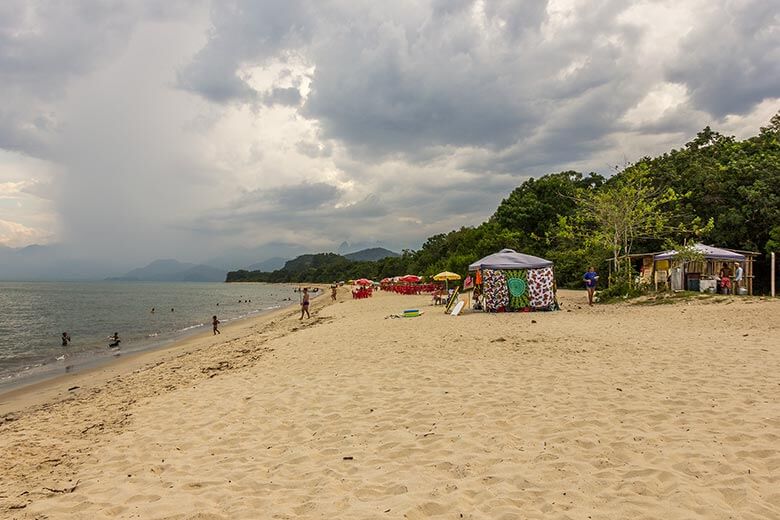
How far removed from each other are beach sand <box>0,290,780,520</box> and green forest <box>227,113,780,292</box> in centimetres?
1371

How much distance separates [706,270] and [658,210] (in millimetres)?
4239

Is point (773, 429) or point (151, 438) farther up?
point (773, 429)

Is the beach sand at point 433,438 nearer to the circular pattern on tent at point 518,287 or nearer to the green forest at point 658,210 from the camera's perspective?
the circular pattern on tent at point 518,287

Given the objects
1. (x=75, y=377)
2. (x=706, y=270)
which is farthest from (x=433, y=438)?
(x=706, y=270)

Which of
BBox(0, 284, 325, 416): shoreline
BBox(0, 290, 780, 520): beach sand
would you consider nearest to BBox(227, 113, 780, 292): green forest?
BBox(0, 290, 780, 520): beach sand

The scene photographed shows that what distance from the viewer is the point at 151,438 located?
5.78 meters

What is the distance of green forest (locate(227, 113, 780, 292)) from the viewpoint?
73.8 ft

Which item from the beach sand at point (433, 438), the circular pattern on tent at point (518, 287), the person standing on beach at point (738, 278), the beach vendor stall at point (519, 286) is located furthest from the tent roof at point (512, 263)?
the person standing on beach at point (738, 278)

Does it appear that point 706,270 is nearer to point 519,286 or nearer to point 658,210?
point 658,210

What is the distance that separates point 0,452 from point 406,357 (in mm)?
6596

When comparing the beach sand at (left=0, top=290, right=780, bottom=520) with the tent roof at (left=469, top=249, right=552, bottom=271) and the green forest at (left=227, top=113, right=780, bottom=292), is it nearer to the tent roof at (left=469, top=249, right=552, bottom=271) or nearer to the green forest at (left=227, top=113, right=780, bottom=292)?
the tent roof at (left=469, top=249, right=552, bottom=271)

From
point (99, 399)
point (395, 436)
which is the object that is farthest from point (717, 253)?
point (99, 399)

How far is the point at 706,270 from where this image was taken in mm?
21500

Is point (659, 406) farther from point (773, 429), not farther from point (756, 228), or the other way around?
point (756, 228)
